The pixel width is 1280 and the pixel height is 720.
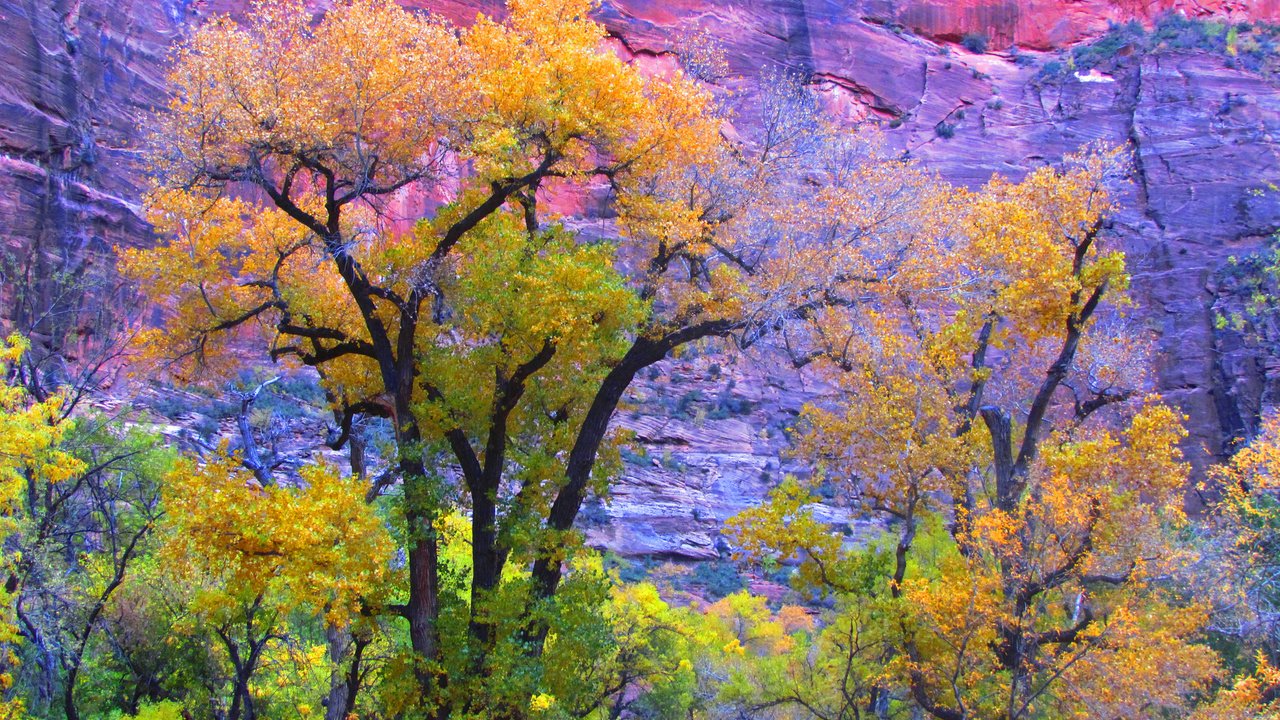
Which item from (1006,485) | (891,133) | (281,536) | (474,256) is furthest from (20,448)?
(891,133)

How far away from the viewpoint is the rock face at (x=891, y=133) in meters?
32.6

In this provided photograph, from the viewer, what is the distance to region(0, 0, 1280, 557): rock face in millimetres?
32594

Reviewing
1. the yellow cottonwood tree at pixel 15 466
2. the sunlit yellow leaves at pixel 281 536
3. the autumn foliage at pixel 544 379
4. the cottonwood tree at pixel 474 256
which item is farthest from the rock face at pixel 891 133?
the sunlit yellow leaves at pixel 281 536

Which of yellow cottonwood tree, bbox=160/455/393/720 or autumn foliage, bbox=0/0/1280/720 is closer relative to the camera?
yellow cottonwood tree, bbox=160/455/393/720

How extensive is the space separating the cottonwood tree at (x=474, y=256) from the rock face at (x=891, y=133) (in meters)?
17.6

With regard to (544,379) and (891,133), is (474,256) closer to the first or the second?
(544,379)

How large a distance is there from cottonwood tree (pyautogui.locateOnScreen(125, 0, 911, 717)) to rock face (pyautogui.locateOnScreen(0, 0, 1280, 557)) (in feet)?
57.8

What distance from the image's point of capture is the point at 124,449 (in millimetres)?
17812

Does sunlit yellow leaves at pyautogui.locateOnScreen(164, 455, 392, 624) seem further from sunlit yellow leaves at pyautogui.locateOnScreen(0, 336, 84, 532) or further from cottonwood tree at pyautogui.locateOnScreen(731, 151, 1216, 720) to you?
cottonwood tree at pyautogui.locateOnScreen(731, 151, 1216, 720)

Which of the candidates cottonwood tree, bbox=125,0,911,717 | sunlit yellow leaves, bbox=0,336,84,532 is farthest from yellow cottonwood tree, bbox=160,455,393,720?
sunlit yellow leaves, bbox=0,336,84,532

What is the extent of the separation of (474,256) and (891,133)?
4172 cm

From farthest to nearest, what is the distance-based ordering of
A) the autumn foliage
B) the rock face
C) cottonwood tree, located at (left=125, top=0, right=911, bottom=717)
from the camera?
the rock face, cottonwood tree, located at (left=125, top=0, right=911, bottom=717), the autumn foliage

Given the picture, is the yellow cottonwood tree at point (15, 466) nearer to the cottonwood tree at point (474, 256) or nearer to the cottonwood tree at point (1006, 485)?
the cottonwood tree at point (474, 256)

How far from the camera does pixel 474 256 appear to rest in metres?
11.2
